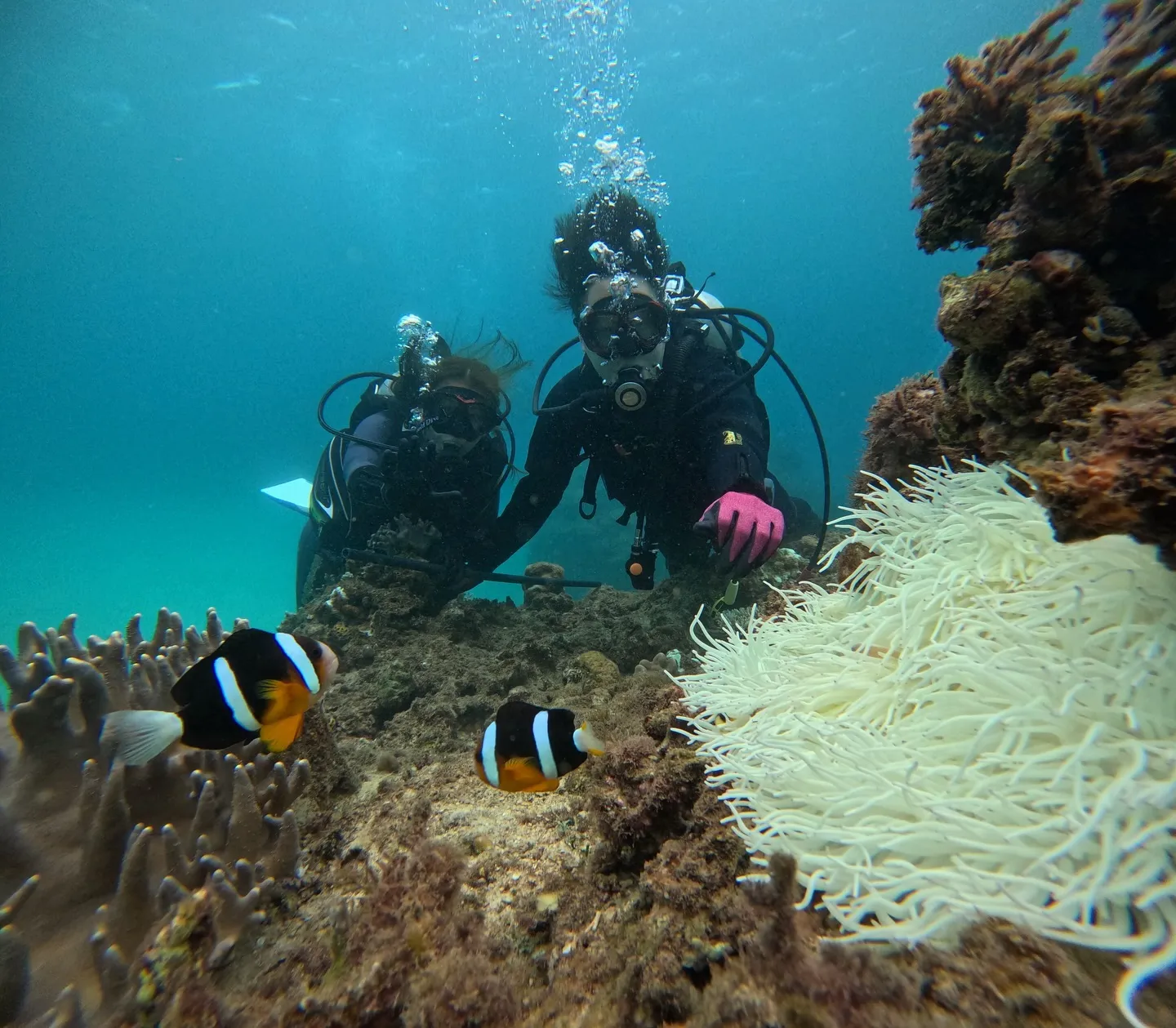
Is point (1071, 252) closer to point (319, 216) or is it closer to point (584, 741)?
point (584, 741)

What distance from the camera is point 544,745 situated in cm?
168

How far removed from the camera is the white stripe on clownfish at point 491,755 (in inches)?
68.5

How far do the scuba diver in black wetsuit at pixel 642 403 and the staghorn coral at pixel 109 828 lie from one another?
3.44 meters

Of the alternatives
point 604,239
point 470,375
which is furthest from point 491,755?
point 604,239

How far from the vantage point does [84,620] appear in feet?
157

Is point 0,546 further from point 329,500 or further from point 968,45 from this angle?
point 968,45

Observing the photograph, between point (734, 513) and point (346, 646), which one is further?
point (346, 646)

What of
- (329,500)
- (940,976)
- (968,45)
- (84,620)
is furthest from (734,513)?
(84,620)

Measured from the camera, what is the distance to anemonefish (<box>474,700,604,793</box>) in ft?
5.56

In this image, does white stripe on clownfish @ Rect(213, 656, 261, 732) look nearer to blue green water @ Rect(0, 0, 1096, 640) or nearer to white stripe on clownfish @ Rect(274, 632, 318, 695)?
white stripe on clownfish @ Rect(274, 632, 318, 695)

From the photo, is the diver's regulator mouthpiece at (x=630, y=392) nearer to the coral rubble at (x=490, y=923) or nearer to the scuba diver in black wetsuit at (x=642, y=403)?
the scuba diver in black wetsuit at (x=642, y=403)

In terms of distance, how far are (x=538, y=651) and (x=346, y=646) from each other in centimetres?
178

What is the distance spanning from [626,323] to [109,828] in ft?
16.1

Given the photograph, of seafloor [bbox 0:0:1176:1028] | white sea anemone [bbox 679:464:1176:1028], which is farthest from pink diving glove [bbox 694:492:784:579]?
white sea anemone [bbox 679:464:1176:1028]
